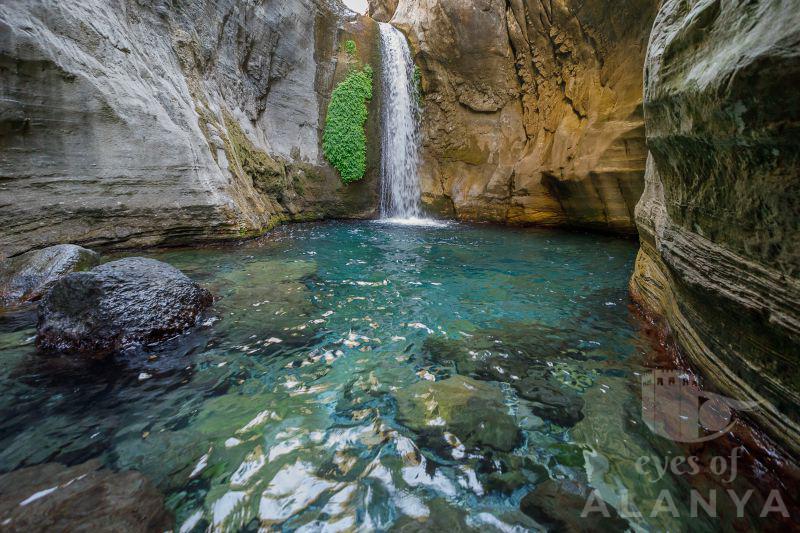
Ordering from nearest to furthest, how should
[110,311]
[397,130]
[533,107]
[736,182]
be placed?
[736,182]
[110,311]
[533,107]
[397,130]

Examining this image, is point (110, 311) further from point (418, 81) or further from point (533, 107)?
point (418, 81)

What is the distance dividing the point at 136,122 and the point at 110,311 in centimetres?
472

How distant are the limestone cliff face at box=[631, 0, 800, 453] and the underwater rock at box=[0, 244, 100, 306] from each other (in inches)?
273

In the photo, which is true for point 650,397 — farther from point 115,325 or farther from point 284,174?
point 284,174

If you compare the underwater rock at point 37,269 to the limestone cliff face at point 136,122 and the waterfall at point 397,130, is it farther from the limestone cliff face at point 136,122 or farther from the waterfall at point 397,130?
the waterfall at point 397,130

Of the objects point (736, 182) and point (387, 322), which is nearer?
point (736, 182)

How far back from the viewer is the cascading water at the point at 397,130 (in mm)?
13664

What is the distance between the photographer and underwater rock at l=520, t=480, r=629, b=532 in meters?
1.84

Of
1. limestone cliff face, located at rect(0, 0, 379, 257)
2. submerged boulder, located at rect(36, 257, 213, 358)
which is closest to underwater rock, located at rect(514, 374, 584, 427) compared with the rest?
submerged boulder, located at rect(36, 257, 213, 358)

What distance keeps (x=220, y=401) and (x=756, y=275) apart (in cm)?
356

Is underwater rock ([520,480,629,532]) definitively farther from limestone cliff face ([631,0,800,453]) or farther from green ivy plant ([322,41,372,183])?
green ivy plant ([322,41,372,183])

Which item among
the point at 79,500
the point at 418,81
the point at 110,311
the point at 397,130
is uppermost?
the point at 418,81

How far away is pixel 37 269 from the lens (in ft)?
16.2

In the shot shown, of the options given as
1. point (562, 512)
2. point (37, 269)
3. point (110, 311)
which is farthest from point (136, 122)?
point (562, 512)
